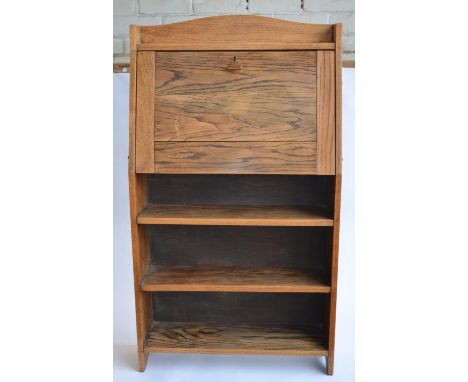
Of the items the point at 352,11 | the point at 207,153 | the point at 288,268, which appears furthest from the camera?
the point at 352,11

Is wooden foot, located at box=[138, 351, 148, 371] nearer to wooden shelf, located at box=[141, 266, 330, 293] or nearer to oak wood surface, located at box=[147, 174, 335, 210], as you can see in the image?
wooden shelf, located at box=[141, 266, 330, 293]

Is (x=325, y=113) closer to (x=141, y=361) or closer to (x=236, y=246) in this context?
(x=236, y=246)

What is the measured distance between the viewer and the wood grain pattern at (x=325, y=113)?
1.61 m

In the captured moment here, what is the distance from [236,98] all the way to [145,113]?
340mm

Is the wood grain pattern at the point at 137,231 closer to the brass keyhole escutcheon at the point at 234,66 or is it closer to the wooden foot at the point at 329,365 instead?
the brass keyhole escutcheon at the point at 234,66

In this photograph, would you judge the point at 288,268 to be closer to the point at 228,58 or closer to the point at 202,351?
the point at 202,351

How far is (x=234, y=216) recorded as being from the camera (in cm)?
167

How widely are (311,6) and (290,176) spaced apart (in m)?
0.81

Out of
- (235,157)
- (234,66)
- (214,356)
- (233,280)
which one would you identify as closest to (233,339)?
(214,356)

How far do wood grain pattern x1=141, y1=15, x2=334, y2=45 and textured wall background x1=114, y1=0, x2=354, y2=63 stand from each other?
431 mm

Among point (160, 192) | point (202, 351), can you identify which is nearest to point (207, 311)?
point (202, 351)

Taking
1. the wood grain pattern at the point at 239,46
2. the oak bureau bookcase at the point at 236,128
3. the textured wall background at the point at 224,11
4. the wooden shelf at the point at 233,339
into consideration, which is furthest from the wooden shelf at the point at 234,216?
the textured wall background at the point at 224,11

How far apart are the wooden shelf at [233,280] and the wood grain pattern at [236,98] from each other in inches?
21.5

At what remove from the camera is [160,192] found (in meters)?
1.91
